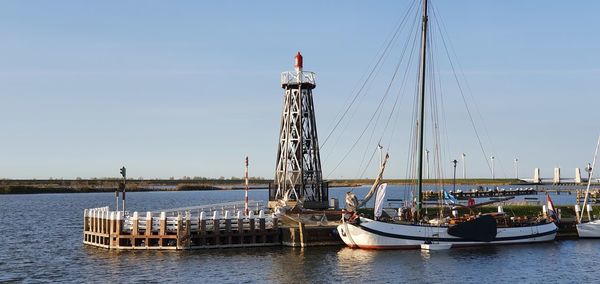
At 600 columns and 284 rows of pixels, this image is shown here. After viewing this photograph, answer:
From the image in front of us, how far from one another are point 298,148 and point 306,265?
965 inches

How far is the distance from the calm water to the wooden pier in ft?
4.16

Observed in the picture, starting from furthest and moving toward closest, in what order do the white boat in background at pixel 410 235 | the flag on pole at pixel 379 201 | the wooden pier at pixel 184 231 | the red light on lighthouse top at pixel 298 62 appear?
the red light on lighthouse top at pixel 298 62
the flag on pole at pixel 379 201
the white boat in background at pixel 410 235
the wooden pier at pixel 184 231

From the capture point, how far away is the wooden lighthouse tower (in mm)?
70188

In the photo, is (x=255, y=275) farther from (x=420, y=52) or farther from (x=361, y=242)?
(x=420, y=52)

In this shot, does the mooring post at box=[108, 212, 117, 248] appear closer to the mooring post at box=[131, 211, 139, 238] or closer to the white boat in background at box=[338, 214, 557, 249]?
the mooring post at box=[131, 211, 139, 238]

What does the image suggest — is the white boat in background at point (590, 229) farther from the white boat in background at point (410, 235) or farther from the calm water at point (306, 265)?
the white boat in background at point (410, 235)

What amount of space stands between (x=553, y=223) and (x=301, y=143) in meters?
24.2

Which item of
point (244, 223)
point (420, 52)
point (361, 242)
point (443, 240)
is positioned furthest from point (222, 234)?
point (420, 52)

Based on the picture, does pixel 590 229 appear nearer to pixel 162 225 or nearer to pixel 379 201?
pixel 379 201

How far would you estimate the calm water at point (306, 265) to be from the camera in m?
43.3

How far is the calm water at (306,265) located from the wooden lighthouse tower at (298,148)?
53.1 feet

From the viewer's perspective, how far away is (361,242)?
179 ft

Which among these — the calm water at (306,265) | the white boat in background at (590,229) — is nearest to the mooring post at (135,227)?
the calm water at (306,265)

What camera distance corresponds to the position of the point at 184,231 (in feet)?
173
